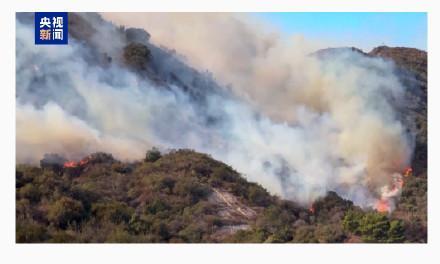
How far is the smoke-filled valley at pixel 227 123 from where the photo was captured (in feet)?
54.3

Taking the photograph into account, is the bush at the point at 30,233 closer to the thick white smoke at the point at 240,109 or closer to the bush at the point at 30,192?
the bush at the point at 30,192

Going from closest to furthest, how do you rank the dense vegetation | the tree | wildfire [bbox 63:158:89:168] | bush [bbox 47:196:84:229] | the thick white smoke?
bush [bbox 47:196:84:229]
the dense vegetation
the tree
the thick white smoke
wildfire [bbox 63:158:89:168]

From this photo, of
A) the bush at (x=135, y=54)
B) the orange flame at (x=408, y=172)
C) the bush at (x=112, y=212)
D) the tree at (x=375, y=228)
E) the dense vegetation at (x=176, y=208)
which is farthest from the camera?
the bush at (x=135, y=54)

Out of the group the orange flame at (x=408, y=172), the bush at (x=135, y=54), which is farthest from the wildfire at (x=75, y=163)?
the orange flame at (x=408, y=172)

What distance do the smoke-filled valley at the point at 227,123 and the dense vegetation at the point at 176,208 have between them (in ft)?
0.12

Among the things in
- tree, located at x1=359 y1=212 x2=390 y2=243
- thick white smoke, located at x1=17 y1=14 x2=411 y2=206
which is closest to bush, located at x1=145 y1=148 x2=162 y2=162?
thick white smoke, located at x1=17 y1=14 x2=411 y2=206

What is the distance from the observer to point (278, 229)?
16.2 metres

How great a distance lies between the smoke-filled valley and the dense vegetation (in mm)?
36

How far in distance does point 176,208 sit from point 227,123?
7.10 ft

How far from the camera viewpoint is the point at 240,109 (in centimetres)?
1727

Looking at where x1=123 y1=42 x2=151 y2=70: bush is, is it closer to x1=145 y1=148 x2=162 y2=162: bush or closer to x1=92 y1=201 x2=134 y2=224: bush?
x1=145 y1=148 x2=162 y2=162: bush

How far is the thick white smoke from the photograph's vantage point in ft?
54.9

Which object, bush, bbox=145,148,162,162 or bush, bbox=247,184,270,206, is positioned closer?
bush, bbox=247,184,270,206

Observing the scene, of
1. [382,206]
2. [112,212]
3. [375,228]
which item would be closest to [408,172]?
[382,206]
